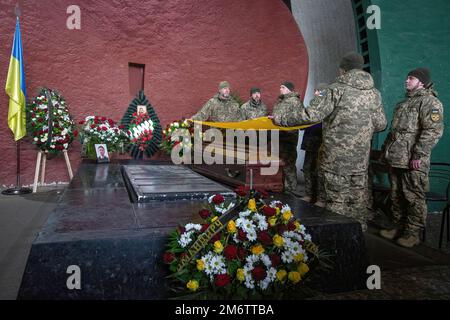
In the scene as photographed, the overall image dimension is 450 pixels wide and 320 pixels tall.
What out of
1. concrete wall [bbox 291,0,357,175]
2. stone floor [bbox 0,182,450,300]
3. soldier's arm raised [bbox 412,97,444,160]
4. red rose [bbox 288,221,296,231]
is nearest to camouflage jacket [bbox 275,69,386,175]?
soldier's arm raised [bbox 412,97,444,160]

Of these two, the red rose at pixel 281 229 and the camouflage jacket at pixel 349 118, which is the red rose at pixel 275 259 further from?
the camouflage jacket at pixel 349 118

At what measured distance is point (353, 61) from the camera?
2748 millimetres

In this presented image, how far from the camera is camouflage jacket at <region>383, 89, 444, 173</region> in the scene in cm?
293

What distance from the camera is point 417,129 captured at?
3078 millimetres

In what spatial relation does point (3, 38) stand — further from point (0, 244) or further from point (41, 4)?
point (0, 244)

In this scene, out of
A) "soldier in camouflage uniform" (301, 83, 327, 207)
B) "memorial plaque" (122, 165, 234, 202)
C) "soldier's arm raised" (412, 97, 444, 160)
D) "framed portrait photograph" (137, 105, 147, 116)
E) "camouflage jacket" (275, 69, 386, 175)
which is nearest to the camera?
"memorial plaque" (122, 165, 234, 202)

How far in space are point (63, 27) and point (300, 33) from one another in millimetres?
4151

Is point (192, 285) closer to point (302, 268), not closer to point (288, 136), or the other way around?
point (302, 268)

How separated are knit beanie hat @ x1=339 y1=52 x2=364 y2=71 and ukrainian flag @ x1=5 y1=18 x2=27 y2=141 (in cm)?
428

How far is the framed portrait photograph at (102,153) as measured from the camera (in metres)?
3.87

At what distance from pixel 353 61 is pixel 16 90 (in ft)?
14.3

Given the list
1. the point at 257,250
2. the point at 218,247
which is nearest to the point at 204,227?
the point at 218,247

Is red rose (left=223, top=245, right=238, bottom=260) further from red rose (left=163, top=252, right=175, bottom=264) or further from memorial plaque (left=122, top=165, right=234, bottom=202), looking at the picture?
memorial plaque (left=122, top=165, right=234, bottom=202)

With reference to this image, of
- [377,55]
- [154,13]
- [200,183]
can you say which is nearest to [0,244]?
[200,183]
